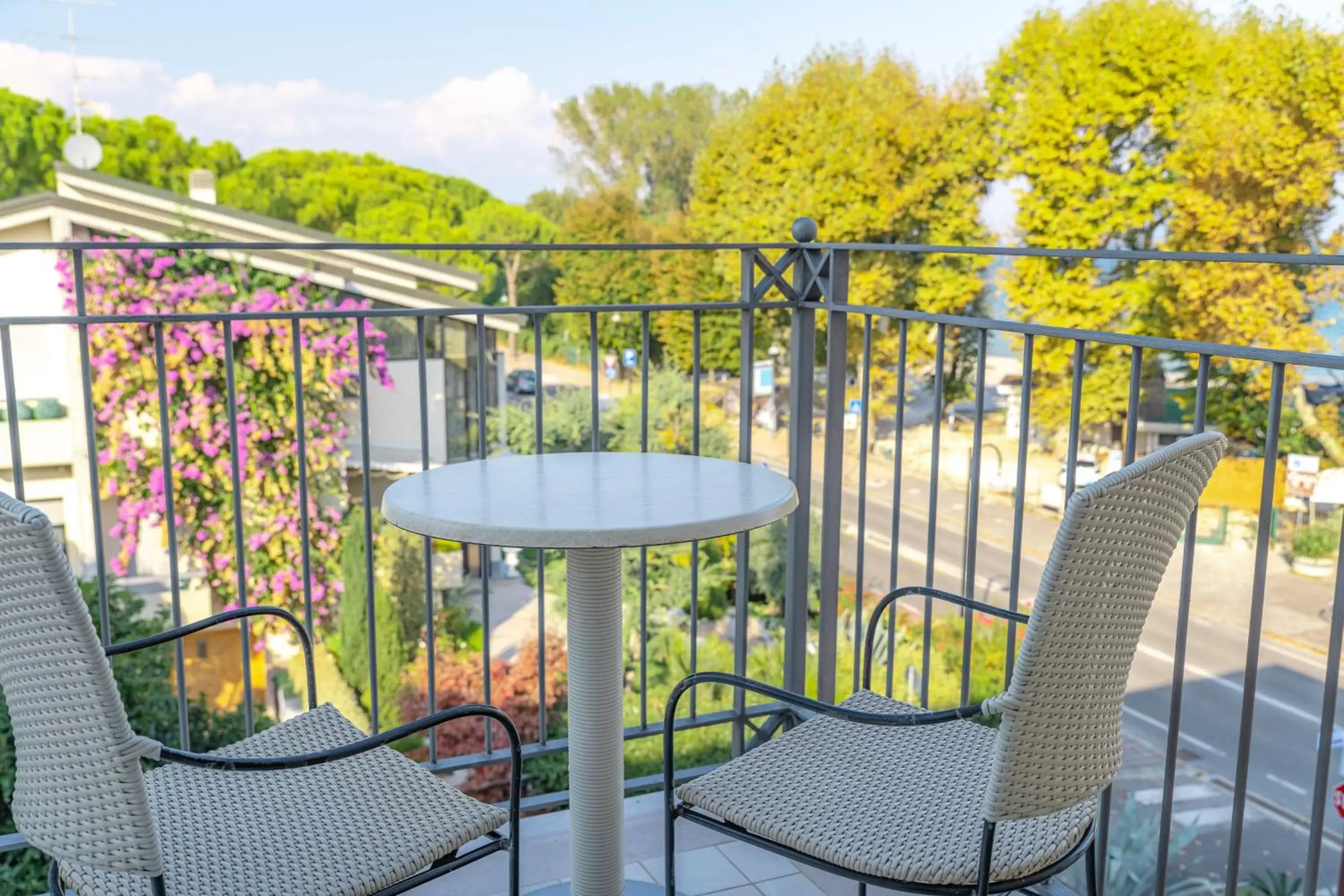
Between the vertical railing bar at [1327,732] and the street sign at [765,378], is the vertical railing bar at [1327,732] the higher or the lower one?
the higher one

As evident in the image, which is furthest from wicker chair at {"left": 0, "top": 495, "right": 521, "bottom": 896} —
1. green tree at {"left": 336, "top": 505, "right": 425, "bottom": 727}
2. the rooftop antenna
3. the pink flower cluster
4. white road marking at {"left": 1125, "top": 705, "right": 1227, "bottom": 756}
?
the rooftop antenna

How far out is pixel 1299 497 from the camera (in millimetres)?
17906

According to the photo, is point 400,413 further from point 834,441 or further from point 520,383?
point 520,383

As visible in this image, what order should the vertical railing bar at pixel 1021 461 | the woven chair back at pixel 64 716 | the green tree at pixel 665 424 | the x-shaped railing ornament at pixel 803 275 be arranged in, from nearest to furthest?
the woven chair back at pixel 64 716, the vertical railing bar at pixel 1021 461, the x-shaped railing ornament at pixel 803 275, the green tree at pixel 665 424

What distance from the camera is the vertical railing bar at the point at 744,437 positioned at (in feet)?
8.67

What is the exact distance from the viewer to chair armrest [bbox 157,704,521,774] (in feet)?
4.11

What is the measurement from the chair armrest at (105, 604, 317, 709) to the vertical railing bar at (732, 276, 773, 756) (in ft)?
3.39

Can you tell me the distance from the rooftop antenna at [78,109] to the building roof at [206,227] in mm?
5497

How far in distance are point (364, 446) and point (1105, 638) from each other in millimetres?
1832

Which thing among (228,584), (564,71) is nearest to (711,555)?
(228,584)

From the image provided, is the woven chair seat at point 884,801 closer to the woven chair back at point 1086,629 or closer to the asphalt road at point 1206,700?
the woven chair back at point 1086,629

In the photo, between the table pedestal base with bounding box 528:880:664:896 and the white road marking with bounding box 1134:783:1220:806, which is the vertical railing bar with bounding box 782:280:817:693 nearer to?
the table pedestal base with bounding box 528:880:664:896

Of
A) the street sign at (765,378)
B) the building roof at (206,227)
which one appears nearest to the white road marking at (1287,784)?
the street sign at (765,378)

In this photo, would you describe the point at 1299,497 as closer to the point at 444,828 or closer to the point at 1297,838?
the point at 1297,838
